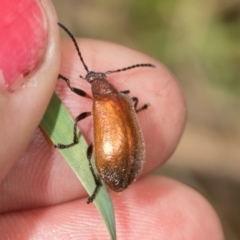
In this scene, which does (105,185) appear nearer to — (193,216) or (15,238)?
(15,238)

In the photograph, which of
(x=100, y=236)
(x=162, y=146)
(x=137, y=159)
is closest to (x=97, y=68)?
(x=162, y=146)

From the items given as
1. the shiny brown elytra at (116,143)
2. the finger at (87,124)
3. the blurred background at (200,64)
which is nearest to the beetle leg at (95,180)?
the shiny brown elytra at (116,143)

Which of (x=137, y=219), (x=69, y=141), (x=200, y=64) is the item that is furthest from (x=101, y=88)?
(x=200, y=64)

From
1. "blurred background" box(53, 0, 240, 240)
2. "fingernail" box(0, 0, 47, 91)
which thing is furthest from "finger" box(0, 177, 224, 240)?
"blurred background" box(53, 0, 240, 240)

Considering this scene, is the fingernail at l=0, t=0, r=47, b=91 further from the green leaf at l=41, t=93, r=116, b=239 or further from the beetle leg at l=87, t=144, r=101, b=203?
the beetle leg at l=87, t=144, r=101, b=203

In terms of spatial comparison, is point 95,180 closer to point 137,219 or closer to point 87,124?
point 87,124
